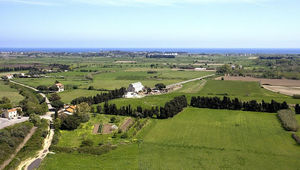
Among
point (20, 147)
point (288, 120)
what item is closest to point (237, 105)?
point (288, 120)

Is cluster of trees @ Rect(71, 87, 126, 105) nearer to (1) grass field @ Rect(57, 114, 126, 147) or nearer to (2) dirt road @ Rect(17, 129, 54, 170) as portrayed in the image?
(1) grass field @ Rect(57, 114, 126, 147)

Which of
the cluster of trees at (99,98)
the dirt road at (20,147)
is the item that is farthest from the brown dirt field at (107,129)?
the cluster of trees at (99,98)

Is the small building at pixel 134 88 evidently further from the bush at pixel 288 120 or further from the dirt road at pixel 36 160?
the bush at pixel 288 120

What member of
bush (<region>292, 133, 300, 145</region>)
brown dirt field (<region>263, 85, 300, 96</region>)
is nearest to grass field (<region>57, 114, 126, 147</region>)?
bush (<region>292, 133, 300, 145</region>)

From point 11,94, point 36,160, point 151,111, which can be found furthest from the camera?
point 11,94

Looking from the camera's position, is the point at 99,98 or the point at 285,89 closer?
the point at 99,98

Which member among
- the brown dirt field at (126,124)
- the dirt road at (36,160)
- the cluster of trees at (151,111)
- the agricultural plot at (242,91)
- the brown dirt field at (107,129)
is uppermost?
the agricultural plot at (242,91)

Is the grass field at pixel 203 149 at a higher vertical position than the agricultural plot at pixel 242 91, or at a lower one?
lower

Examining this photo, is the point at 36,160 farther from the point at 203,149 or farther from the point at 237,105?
the point at 237,105
